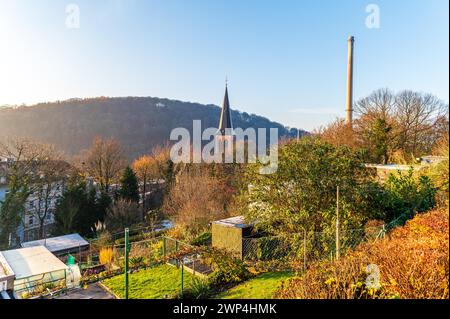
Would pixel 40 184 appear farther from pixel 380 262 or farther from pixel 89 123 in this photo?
pixel 380 262

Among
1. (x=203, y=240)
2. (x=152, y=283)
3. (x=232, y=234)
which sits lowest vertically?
(x=203, y=240)

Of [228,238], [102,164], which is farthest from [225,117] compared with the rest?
[228,238]

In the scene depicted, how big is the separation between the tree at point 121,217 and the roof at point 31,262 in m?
6.40

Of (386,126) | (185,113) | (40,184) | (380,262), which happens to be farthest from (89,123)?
(380,262)

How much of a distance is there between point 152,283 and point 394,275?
4.69 m

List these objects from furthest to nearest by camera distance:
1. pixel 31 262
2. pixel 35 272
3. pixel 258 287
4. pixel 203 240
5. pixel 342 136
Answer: pixel 342 136
pixel 203 240
pixel 31 262
pixel 35 272
pixel 258 287

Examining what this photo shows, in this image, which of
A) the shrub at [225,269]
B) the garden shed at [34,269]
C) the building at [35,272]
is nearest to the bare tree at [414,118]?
the shrub at [225,269]

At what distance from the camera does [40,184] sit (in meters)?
18.7

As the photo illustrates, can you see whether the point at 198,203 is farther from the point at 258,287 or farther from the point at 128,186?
the point at 128,186

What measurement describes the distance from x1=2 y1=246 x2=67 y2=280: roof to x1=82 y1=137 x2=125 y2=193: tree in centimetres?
1142

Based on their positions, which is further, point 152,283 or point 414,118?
point 414,118

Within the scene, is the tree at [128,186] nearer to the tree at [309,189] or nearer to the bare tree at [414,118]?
the tree at [309,189]

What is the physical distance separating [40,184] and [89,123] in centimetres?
Result: 1324

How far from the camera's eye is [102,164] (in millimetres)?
23078
